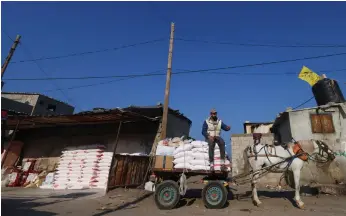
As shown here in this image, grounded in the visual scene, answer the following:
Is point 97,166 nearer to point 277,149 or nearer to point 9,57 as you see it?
point 9,57

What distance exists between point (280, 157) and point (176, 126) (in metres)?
7.63

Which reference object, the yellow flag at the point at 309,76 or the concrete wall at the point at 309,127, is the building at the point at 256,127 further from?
the concrete wall at the point at 309,127

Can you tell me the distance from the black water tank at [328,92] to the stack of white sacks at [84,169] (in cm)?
1284

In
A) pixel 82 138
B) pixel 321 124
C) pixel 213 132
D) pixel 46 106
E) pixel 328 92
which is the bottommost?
pixel 213 132

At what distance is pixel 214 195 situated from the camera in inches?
336

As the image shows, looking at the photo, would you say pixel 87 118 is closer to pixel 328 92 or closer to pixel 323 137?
pixel 323 137

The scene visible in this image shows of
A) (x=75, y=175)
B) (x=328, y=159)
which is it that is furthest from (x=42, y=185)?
(x=328, y=159)

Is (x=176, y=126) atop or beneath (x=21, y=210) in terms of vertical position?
atop

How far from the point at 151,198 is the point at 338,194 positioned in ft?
27.9

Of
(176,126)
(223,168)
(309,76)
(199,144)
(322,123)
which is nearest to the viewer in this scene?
(223,168)

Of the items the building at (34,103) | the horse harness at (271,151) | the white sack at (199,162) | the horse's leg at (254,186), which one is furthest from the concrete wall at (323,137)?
the building at (34,103)

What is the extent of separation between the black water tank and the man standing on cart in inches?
354

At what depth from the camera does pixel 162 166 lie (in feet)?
29.9

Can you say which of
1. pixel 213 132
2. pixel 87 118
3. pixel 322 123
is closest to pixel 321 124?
pixel 322 123
